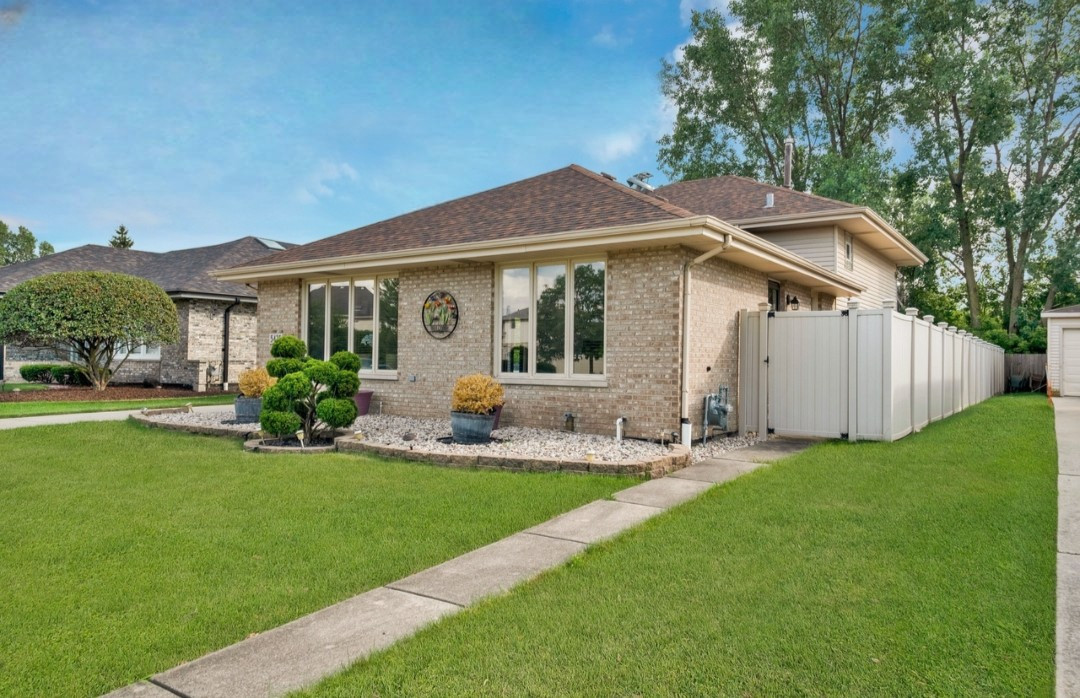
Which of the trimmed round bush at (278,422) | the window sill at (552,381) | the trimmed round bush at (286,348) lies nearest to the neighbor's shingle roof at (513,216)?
the window sill at (552,381)

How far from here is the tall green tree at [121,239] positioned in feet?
160

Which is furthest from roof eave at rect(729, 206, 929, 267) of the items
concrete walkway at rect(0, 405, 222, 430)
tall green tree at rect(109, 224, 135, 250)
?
tall green tree at rect(109, 224, 135, 250)

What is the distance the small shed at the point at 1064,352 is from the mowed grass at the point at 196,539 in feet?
70.0

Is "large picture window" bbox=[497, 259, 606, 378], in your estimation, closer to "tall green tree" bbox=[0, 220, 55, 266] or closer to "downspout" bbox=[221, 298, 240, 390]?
"downspout" bbox=[221, 298, 240, 390]

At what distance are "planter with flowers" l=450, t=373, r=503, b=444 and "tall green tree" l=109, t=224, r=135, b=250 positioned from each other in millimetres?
50284

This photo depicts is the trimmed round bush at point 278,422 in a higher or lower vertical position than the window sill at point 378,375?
lower

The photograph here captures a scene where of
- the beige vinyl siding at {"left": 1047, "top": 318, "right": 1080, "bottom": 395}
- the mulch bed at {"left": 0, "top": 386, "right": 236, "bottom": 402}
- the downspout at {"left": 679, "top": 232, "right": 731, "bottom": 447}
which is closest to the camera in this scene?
the downspout at {"left": 679, "top": 232, "right": 731, "bottom": 447}

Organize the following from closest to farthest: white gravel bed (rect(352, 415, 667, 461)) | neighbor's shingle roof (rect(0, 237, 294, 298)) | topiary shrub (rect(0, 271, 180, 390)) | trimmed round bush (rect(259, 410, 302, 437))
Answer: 1. white gravel bed (rect(352, 415, 667, 461))
2. trimmed round bush (rect(259, 410, 302, 437))
3. topiary shrub (rect(0, 271, 180, 390))
4. neighbor's shingle roof (rect(0, 237, 294, 298))

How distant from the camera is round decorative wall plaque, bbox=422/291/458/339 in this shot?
10.8 m

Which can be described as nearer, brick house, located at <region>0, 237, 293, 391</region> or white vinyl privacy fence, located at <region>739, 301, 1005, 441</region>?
white vinyl privacy fence, located at <region>739, 301, 1005, 441</region>

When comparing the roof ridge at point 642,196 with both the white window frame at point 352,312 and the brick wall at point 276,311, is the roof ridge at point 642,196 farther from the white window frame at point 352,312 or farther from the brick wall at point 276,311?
the brick wall at point 276,311

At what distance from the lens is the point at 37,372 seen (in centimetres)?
2094

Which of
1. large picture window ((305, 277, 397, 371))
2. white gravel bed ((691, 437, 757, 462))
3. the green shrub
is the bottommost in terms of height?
white gravel bed ((691, 437, 757, 462))

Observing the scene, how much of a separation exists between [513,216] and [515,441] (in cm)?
404
